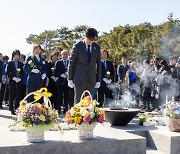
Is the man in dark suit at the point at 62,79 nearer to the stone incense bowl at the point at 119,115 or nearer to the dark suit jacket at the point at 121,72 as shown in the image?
the dark suit jacket at the point at 121,72

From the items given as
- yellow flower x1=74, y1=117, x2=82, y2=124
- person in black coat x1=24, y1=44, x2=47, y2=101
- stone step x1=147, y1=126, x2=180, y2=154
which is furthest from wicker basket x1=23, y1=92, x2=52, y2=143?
person in black coat x1=24, y1=44, x2=47, y2=101

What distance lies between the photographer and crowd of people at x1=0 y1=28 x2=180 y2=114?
281 inches

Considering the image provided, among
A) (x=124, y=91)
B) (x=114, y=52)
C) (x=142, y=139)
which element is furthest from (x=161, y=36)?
(x=142, y=139)

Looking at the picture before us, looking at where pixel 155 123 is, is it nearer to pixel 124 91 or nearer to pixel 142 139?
pixel 142 139

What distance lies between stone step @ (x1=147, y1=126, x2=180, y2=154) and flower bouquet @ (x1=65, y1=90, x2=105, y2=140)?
1.30 metres

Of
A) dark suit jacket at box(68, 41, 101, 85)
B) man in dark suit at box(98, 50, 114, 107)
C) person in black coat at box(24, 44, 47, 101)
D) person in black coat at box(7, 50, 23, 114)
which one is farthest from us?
man in dark suit at box(98, 50, 114, 107)

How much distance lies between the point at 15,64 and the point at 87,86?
3.75 m

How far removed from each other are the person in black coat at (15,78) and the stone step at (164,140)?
489cm

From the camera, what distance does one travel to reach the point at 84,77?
23.1ft

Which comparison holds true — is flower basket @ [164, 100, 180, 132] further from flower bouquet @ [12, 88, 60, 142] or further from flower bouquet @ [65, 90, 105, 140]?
flower bouquet @ [12, 88, 60, 142]

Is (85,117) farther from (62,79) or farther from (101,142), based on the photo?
(62,79)

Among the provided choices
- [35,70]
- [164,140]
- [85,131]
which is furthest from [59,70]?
[85,131]

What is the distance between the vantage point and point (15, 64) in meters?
10.3

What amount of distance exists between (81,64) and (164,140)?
2.16 m
